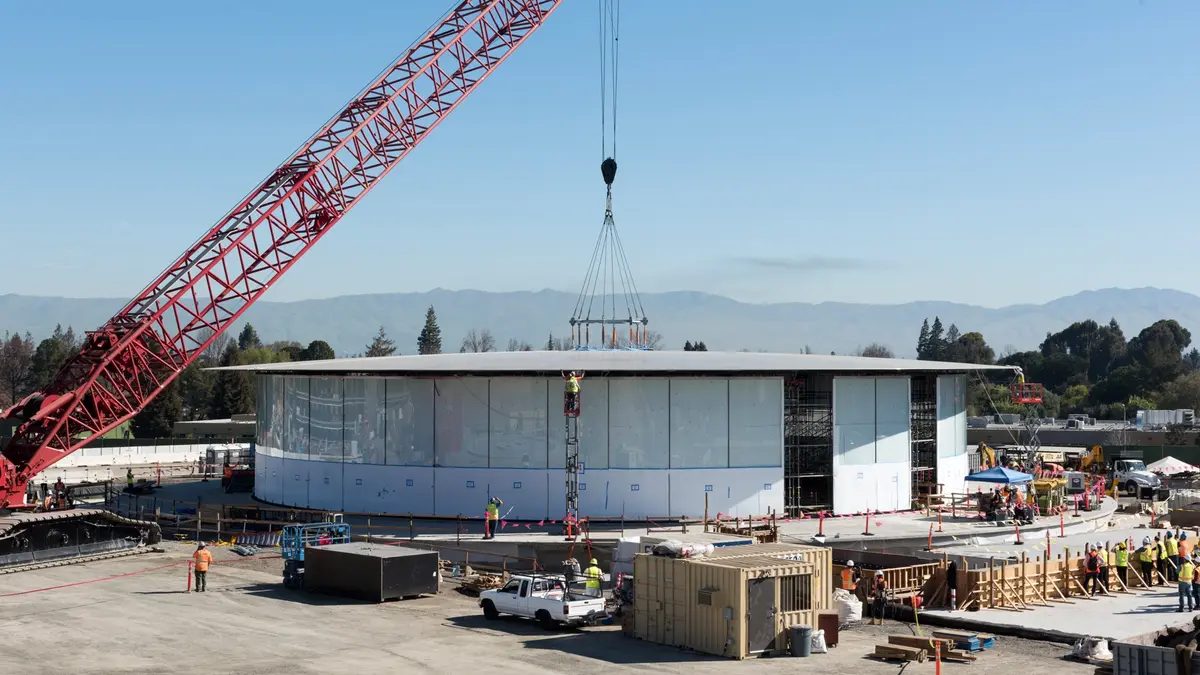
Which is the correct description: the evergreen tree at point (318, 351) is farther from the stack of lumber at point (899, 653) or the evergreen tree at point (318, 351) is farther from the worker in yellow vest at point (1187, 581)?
the stack of lumber at point (899, 653)

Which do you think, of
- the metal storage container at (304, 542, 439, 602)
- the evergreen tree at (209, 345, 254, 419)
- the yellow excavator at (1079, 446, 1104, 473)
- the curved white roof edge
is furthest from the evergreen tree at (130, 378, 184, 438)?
the metal storage container at (304, 542, 439, 602)

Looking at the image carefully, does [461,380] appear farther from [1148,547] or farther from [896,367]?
[1148,547]

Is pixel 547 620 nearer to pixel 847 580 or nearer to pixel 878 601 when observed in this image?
pixel 847 580

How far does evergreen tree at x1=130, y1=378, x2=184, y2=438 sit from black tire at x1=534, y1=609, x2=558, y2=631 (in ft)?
332

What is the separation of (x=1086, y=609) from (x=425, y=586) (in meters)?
18.0

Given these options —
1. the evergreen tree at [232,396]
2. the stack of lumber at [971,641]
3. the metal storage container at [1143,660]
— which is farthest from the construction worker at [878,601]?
the evergreen tree at [232,396]

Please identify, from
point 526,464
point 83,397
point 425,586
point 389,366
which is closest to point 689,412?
point 526,464

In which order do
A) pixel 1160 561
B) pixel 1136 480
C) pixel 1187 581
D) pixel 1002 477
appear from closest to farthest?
1. pixel 1187 581
2. pixel 1160 561
3. pixel 1002 477
4. pixel 1136 480

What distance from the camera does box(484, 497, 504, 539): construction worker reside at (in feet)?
150

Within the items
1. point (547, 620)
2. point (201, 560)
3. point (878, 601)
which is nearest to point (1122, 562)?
point (878, 601)

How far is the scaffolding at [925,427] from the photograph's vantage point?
5616 cm

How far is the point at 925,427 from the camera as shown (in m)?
56.4

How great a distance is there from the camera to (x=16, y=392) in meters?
178

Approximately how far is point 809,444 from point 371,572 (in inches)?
876
